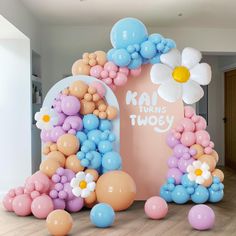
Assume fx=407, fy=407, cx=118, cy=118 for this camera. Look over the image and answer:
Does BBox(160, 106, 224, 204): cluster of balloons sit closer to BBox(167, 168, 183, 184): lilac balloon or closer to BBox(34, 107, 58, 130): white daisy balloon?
BBox(167, 168, 183, 184): lilac balloon

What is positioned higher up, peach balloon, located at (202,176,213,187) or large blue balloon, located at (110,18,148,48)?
large blue balloon, located at (110,18,148,48)

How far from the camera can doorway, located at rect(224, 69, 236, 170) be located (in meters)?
7.95

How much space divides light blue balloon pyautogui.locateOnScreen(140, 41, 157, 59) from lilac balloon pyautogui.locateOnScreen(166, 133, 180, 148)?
3.27ft

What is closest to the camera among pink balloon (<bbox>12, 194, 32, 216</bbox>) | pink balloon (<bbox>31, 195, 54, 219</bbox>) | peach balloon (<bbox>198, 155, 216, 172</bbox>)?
pink balloon (<bbox>31, 195, 54, 219</bbox>)

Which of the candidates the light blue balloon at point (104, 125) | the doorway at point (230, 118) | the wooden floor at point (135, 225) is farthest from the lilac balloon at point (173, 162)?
the doorway at point (230, 118)

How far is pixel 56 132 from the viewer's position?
14.7 ft

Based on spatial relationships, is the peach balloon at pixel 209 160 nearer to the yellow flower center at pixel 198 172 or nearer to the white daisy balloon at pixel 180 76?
the yellow flower center at pixel 198 172

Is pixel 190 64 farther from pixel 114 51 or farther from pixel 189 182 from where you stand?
pixel 189 182

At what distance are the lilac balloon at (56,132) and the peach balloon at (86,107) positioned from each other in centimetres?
32

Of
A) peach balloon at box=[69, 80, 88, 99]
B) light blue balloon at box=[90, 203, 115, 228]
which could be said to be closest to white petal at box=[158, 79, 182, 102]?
peach balloon at box=[69, 80, 88, 99]

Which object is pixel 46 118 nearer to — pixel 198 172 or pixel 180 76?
pixel 180 76

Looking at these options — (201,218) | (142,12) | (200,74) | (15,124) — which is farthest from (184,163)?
(15,124)

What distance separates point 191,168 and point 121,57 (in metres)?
1.48

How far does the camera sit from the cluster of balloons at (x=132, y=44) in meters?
4.54
